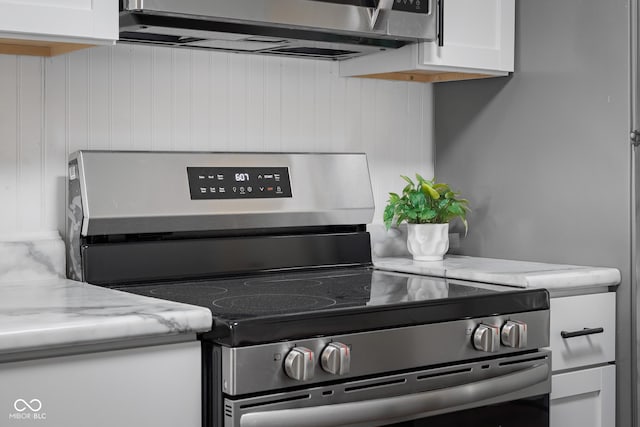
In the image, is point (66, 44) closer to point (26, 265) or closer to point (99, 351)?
point (26, 265)

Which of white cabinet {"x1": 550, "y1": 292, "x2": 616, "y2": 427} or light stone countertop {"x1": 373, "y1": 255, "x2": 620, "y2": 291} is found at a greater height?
light stone countertop {"x1": 373, "y1": 255, "x2": 620, "y2": 291}

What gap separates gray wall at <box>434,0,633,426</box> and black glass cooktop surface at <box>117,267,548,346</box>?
15.1 inches

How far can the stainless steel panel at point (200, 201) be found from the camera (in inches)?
74.4

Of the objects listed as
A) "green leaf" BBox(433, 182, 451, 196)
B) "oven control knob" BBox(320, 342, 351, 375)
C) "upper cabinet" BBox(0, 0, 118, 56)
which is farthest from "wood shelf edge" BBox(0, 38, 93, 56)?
"green leaf" BBox(433, 182, 451, 196)

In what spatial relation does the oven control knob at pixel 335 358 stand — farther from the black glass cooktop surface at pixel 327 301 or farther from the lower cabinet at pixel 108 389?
the lower cabinet at pixel 108 389

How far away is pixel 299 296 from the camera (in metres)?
1.76

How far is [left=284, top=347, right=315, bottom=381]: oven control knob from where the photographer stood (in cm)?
146

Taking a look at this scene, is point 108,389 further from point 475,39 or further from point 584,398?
point 475,39

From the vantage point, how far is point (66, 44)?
1752 millimetres

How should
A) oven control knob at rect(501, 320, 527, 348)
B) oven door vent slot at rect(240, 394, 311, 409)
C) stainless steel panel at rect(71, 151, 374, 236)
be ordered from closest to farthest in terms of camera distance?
→ oven door vent slot at rect(240, 394, 311, 409), oven control knob at rect(501, 320, 527, 348), stainless steel panel at rect(71, 151, 374, 236)

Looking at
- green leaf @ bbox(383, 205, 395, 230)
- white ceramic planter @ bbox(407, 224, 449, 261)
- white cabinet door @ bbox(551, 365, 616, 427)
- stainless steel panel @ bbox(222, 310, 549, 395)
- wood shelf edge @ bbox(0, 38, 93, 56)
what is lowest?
white cabinet door @ bbox(551, 365, 616, 427)

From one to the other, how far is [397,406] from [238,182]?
0.74m

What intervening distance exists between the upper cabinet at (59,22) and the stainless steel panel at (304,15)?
0.06m
